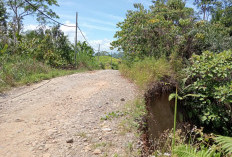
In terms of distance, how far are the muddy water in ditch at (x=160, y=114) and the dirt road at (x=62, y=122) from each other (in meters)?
0.65

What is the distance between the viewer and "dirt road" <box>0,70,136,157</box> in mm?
2707

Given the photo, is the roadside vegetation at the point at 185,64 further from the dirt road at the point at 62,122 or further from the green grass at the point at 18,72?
the green grass at the point at 18,72

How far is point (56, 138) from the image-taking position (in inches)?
117

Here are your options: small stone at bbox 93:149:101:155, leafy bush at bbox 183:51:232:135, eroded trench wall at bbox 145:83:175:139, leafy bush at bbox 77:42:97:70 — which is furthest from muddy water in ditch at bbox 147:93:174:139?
leafy bush at bbox 77:42:97:70

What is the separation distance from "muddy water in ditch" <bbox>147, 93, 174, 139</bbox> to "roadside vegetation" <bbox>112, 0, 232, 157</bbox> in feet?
1.00

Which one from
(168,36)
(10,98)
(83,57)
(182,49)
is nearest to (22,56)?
(83,57)

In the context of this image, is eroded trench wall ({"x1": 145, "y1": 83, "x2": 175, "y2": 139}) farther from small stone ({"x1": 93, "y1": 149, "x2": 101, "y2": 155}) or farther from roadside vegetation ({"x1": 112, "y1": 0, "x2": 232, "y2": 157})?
small stone ({"x1": 93, "y1": 149, "x2": 101, "y2": 155})

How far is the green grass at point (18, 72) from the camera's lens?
619 cm

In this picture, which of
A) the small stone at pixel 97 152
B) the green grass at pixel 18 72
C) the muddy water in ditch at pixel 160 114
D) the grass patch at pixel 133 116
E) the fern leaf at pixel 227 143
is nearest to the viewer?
the fern leaf at pixel 227 143

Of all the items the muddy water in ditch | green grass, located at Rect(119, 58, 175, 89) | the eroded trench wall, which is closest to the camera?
the muddy water in ditch

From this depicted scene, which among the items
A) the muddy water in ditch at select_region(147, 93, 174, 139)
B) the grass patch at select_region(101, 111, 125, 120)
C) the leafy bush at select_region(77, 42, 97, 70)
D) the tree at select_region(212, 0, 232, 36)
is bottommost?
the muddy water in ditch at select_region(147, 93, 174, 139)

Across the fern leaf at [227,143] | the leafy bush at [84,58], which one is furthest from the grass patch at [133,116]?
the leafy bush at [84,58]

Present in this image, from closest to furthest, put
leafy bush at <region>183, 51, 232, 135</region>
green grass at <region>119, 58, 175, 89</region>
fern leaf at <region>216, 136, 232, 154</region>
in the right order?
fern leaf at <region>216, 136, 232, 154</region>, leafy bush at <region>183, 51, 232, 135</region>, green grass at <region>119, 58, 175, 89</region>

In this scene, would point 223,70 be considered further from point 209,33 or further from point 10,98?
point 10,98
